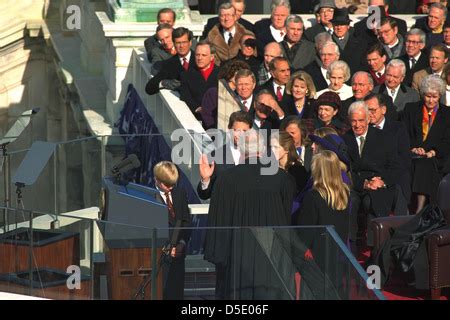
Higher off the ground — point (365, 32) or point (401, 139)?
point (365, 32)

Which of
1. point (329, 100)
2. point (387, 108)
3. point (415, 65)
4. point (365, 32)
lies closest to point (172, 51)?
point (365, 32)

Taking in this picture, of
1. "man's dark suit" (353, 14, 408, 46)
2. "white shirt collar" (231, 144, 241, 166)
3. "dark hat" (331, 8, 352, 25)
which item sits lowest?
"white shirt collar" (231, 144, 241, 166)

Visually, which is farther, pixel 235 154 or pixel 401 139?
pixel 401 139

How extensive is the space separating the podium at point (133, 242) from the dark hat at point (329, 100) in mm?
2356

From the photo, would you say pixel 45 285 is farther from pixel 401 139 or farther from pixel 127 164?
pixel 401 139

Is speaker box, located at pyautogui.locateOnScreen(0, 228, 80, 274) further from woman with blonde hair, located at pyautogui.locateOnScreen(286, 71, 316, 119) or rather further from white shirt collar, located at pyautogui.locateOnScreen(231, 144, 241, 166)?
woman with blonde hair, located at pyautogui.locateOnScreen(286, 71, 316, 119)

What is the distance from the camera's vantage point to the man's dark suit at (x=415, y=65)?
67.5 feet

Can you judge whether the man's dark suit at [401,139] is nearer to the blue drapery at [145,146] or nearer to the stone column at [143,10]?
the blue drapery at [145,146]

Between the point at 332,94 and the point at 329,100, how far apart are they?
0.18m

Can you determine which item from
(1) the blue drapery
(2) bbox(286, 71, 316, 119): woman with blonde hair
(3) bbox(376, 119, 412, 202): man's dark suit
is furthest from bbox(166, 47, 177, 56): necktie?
(3) bbox(376, 119, 412, 202): man's dark suit

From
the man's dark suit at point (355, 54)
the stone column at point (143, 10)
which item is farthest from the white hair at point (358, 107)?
the stone column at point (143, 10)

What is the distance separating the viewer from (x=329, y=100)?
1845cm

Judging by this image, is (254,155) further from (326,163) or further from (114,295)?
(114,295)

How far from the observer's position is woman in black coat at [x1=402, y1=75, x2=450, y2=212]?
1889cm
